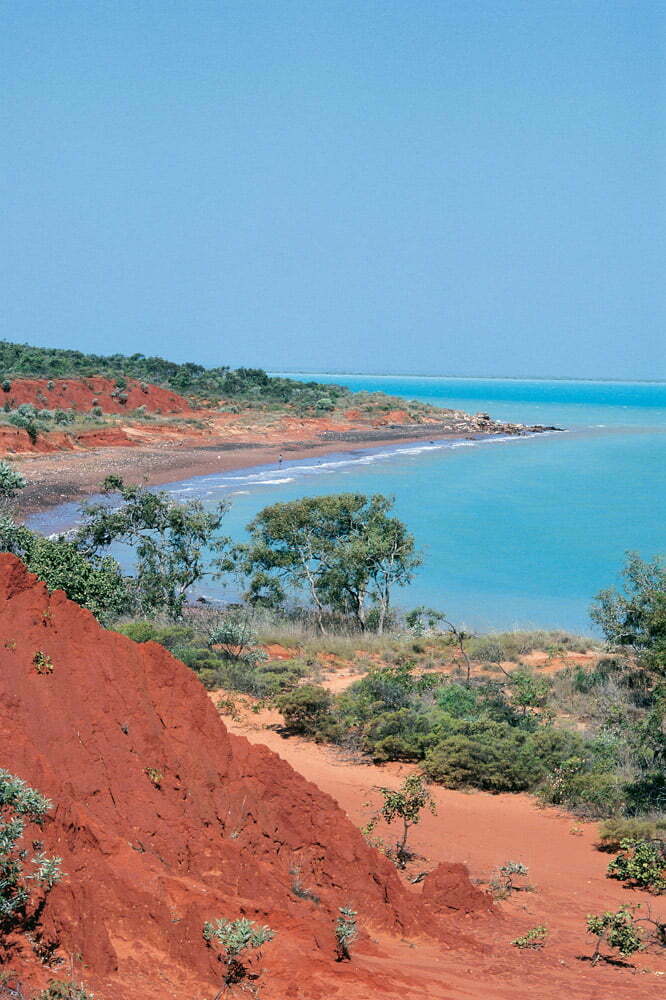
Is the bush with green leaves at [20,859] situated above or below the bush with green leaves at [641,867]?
above

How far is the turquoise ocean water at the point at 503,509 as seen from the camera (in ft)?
106

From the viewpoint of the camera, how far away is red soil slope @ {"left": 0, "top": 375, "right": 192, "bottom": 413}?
220 feet

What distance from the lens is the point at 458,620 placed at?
91.9 feet

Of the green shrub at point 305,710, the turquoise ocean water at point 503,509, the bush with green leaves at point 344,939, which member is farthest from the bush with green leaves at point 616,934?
the turquoise ocean water at point 503,509

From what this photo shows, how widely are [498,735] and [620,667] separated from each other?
17.5 ft

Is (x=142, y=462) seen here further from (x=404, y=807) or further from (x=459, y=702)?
(x=404, y=807)

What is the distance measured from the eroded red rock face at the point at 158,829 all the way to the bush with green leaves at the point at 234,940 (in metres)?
0.10

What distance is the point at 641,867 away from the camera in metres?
10.1

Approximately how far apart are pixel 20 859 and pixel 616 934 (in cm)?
504

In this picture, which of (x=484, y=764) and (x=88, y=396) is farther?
(x=88, y=396)

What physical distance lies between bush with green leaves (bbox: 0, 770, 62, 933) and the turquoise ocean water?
21.9 meters

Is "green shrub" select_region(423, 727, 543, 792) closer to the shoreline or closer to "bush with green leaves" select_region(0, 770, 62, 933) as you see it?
"bush with green leaves" select_region(0, 770, 62, 933)

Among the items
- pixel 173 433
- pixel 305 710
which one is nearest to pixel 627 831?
pixel 305 710

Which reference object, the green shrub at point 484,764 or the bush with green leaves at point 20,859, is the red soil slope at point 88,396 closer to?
the green shrub at point 484,764
